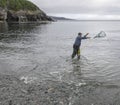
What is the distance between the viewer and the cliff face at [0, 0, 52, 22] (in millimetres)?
134125

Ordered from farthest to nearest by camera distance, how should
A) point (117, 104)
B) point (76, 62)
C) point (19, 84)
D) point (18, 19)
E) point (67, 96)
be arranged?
point (18, 19) → point (76, 62) → point (19, 84) → point (67, 96) → point (117, 104)

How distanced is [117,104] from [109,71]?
7.49 metres

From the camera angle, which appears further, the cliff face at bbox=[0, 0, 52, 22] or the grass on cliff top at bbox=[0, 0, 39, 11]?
the grass on cliff top at bbox=[0, 0, 39, 11]

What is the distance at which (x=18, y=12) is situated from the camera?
475 ft

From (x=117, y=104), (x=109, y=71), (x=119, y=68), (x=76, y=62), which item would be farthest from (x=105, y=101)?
(x=76, y=62)

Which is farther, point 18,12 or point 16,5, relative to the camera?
point 16,5

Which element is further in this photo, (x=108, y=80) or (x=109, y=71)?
(x=109, y=71)

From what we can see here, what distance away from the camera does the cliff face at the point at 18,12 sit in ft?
440

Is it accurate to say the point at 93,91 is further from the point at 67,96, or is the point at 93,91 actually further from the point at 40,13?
the point at 40,13

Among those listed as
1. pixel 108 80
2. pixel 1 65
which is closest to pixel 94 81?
pixel 108 80

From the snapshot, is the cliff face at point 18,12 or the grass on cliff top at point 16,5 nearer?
the cliff face at point 18,12

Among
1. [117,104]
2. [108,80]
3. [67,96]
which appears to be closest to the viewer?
[117,104]

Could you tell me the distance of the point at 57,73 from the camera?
63.6 feet

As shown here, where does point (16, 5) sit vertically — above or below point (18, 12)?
above
